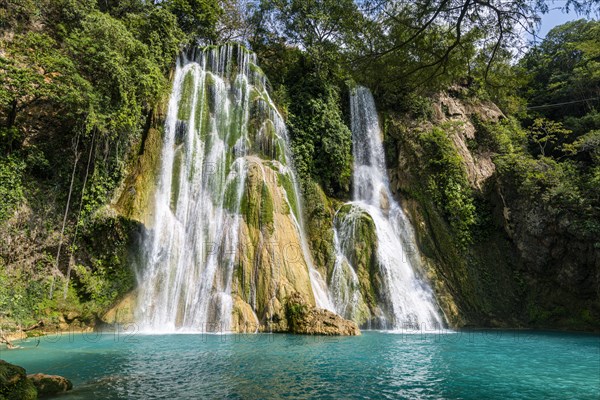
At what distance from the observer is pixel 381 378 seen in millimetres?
6930

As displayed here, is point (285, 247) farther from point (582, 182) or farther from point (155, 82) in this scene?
point (582, 182)

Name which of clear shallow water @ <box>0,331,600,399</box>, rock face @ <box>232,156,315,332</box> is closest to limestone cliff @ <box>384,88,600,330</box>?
clear shallow water @ <box>0,331,600,399</box>

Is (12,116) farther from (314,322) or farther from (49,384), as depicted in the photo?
(314,322)

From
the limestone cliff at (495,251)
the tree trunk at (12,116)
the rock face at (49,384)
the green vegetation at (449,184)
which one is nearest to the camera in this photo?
the rock face at (49,384)

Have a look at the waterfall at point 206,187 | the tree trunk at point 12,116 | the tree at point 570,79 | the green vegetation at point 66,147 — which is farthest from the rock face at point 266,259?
the tree at point 570,79

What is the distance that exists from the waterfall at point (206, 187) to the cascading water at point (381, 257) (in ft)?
4.15

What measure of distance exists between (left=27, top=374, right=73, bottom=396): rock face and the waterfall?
6.76 metres

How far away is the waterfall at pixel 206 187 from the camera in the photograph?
13477 millimetres

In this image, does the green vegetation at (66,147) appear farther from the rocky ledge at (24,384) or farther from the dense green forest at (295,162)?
the rocky ledge at (24,384)

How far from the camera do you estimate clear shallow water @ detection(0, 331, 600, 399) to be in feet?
20.2

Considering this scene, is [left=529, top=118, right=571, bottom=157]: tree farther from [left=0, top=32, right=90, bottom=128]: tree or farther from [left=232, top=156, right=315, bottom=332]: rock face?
[left=0, top=32, right=90, bottom=128]: tree

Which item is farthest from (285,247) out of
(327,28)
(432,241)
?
(327,28)

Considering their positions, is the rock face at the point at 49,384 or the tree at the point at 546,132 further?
the tree at the point at 546,132

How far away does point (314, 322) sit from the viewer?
12.3 meters
